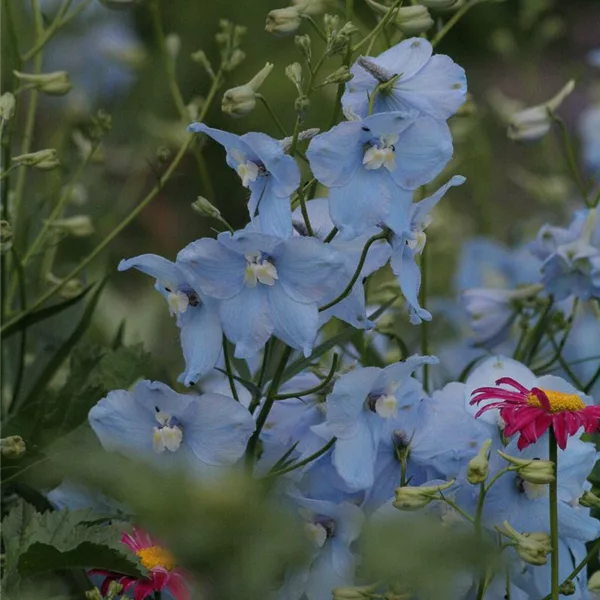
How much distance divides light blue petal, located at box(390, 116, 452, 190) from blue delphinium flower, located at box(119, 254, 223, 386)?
11 cm

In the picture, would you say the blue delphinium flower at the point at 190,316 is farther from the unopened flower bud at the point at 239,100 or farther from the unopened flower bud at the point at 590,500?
the unopened flower bud at the point at 590,500

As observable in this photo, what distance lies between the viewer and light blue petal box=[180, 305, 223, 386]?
0.60 metres

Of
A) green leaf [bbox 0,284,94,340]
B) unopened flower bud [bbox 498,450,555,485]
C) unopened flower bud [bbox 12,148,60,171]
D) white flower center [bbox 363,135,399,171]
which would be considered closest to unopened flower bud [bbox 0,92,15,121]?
unopened flower bud [bbox 12,148,60,171]

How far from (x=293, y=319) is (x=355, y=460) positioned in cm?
9

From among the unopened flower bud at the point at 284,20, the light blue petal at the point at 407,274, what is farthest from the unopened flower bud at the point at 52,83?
the light blue petal at the point at 407,274

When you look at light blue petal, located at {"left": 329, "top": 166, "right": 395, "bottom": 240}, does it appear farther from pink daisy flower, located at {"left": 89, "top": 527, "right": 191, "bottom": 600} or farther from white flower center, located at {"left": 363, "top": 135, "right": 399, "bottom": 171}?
pink daisy flower, located at {"left": 89, "top": 527, "right": 191, "bottom": 600}

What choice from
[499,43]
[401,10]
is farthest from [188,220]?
[401,10]

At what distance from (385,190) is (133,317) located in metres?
0.75

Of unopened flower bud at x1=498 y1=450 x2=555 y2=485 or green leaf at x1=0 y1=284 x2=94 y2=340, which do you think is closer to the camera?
unopened flower bud at x1=498 y1=450 x2=555 y2=485

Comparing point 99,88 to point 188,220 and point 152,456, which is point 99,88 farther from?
point 152,456

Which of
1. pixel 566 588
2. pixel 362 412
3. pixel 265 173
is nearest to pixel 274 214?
pixel 265 173

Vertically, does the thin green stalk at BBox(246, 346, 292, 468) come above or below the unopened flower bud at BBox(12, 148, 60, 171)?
below

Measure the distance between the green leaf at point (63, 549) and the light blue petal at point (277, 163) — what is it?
0.19 metres

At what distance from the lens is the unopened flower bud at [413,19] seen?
2.21ft
